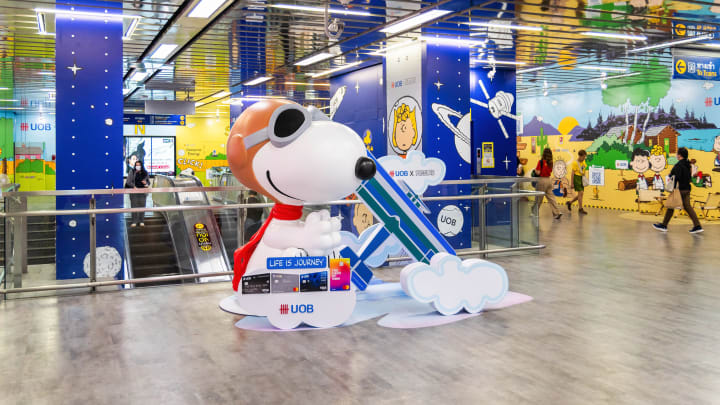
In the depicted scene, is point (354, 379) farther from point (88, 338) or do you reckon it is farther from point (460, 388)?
point (88, 338)

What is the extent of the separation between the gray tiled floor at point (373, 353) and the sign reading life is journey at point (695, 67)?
14.0ft

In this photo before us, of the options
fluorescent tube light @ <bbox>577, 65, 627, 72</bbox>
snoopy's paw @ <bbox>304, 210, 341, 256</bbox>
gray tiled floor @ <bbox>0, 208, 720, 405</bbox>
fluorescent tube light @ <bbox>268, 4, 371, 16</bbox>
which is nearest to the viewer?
gray tiled floor @ <bbox>0, 208, 720, 405</bbox>

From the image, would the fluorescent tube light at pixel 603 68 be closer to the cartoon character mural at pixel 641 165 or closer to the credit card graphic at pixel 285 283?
the cartoon character mural at pixel 641 165

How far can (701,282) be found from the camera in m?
7.07

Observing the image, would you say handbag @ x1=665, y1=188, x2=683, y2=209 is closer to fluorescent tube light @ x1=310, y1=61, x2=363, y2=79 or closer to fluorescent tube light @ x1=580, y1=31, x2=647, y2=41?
fluorescent tube light @ x1=580, y1=31, x2=647, y2=41

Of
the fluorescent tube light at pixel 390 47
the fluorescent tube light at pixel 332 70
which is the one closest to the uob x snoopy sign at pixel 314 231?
the fluorescent tube light at pixel 390 47

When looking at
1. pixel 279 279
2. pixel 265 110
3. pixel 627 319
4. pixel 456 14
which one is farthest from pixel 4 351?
pixel 456 14

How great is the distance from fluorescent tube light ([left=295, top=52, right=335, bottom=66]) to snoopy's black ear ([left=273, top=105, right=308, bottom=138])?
6.12 m

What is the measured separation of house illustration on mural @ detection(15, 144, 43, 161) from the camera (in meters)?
22.8

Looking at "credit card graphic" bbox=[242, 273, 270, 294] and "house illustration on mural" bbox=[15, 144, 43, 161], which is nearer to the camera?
"credit card graphic" bbox=[242, 273, 270, 294]

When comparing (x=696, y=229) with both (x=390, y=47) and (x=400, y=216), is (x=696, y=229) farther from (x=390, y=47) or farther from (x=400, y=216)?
(x=400, y=216)

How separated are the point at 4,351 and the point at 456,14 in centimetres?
594

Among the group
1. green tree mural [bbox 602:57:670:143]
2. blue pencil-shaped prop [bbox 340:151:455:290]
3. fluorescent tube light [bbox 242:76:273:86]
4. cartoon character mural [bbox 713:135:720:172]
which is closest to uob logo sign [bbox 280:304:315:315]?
blue pencil-shaped prop [bbox 340:151:455:290]

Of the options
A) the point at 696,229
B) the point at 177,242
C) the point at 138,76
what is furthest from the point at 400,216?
the point at 138,76
